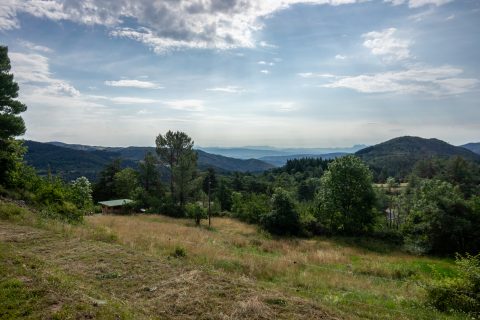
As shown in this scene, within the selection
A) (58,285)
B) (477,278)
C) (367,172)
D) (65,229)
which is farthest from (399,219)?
(58,285)

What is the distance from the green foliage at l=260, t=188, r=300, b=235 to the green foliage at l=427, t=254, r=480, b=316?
23.3m

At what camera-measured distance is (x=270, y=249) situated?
2277 cm

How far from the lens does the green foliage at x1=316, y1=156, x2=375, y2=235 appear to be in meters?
34.0

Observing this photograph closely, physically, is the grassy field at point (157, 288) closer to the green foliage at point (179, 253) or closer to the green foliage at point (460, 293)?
the green foliage at point (179, 253)

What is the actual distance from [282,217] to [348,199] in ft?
26.1

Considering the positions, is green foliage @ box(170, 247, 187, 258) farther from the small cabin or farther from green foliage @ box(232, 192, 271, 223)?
the small cabin

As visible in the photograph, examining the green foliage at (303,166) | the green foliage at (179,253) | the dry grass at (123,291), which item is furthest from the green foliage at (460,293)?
the green foliage at (303,166)

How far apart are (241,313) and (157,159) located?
51.3 meters

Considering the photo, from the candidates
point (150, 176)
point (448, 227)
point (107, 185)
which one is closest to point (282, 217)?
point (448, 227)

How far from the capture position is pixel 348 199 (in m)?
34.8

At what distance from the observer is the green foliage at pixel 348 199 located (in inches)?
1340

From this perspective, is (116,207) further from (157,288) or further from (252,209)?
(157,288)

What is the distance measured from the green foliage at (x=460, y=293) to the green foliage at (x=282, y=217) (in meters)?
23.3

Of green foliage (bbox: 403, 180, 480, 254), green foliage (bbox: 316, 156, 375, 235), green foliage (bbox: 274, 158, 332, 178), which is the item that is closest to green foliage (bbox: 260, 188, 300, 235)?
green foliage (bbox: 316, 156, 375, 235)
